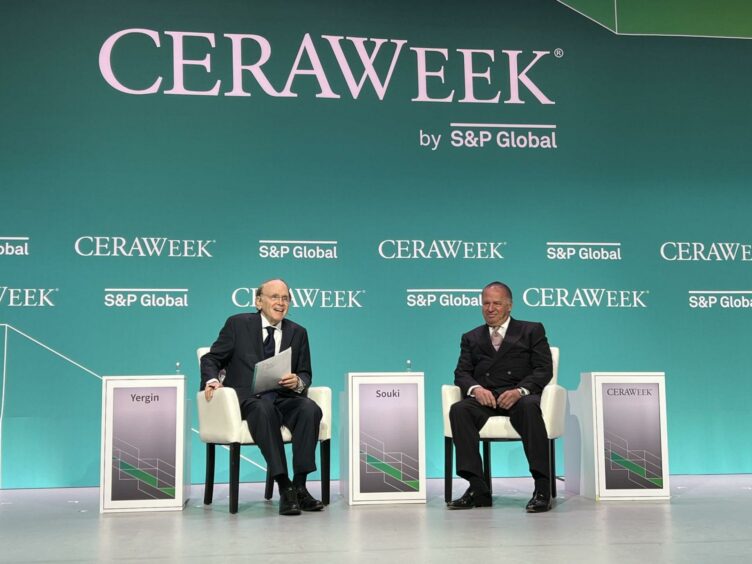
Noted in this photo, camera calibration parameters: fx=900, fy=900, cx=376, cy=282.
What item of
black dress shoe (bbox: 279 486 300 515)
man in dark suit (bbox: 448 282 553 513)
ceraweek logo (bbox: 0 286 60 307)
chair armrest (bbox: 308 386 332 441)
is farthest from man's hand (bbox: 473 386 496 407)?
ceraweek logo (bbox: 0 286 60 307)

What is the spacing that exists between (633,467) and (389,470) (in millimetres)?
1265

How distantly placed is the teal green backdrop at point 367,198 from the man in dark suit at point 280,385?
38.2 inches

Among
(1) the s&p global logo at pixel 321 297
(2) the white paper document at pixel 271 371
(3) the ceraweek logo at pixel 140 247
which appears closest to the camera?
(2) the white paper document at pixel 271 371

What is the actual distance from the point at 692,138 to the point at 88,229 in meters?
4.00

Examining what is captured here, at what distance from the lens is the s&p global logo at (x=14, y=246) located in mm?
5406

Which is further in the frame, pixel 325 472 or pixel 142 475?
pixel 325 472

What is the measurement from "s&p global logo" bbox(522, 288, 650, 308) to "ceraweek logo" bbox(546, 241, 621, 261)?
0.69 feet

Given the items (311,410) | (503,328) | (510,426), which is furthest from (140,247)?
(510,426)

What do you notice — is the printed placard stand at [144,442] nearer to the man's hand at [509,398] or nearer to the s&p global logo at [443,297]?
the man's hand at [509,398]

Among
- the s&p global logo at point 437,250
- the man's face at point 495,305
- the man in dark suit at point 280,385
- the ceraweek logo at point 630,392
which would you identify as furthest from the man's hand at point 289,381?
the ceraweek logo at point 630,392

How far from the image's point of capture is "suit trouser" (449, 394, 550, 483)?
4.35 m

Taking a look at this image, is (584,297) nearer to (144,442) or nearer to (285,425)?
(285,425)

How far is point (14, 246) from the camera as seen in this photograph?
5426 millimetres

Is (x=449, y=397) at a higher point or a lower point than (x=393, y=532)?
higher
